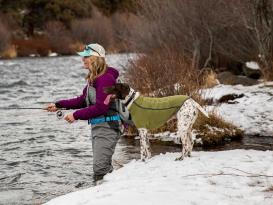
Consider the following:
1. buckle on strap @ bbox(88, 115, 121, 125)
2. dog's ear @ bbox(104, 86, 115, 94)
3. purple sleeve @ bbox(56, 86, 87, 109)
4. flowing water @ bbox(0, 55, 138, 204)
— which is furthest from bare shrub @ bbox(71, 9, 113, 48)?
dog's ear @ bbox(104, 86, 115, 94)

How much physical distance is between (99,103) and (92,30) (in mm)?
50594

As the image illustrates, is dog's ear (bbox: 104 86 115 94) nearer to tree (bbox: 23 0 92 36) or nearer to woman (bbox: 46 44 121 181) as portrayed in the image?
woman (bbox: 46 44 121 181)

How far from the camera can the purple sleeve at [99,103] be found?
6.77 meters

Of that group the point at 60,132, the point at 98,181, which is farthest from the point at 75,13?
the point at 98,181

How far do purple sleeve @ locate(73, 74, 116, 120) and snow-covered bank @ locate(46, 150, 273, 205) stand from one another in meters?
0.80

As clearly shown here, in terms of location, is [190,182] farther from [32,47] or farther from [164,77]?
[32,47]

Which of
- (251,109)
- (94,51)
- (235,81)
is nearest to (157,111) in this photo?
(94,51)

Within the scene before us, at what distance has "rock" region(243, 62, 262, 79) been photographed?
16.8 m

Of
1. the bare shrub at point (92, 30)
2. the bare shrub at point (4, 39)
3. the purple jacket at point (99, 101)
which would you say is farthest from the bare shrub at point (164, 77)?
the bare shrub at point (92, 30)

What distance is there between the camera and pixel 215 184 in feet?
19.2

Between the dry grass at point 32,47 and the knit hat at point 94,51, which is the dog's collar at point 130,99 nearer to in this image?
the knit hat at point 94,51

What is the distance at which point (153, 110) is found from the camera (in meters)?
7.04

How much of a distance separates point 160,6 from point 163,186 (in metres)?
12.6

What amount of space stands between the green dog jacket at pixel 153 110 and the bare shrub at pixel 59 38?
157 feet
